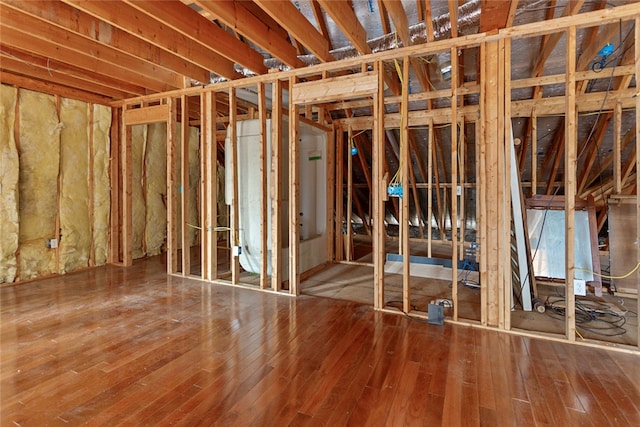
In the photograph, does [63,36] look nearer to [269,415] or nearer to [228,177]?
[228,177]

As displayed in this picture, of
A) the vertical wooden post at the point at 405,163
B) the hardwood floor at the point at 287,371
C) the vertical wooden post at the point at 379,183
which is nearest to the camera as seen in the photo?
the hardwood floor at the point at 287,371

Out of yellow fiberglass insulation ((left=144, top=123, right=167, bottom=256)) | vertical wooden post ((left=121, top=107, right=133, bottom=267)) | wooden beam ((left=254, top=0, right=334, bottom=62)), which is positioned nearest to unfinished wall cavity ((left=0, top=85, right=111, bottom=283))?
vertical wooden post ((left=121, top=107, right=133, bottom=267))

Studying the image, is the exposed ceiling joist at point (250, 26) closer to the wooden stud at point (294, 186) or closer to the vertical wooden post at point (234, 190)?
the wooden stud at point (294, 186)

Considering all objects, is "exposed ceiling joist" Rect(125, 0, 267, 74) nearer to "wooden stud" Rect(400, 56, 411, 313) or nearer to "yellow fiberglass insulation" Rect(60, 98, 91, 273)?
"wooden stud" Rect(400, 56, 411, 313)

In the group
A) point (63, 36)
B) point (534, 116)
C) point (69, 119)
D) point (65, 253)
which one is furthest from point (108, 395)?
point (534, 116)

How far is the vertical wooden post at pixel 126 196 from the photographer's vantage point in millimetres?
5336

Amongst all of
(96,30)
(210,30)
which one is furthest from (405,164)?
(96,30)

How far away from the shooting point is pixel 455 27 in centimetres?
301

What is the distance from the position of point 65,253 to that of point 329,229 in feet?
13.9

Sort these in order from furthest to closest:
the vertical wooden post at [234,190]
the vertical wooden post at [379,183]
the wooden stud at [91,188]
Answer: the wooden stud at [91,188] < the vertical wooden post at [234,190] < the vertical wooden post at [379,183]

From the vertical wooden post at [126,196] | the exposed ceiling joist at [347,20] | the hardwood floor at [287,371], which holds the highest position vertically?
the exposed ceiling joist at [347,20]

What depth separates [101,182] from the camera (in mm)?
5453

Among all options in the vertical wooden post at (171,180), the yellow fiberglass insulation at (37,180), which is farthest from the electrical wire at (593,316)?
the yellow fiberglass insulation at (37,180)

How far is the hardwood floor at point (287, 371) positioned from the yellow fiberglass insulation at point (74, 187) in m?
1.78
